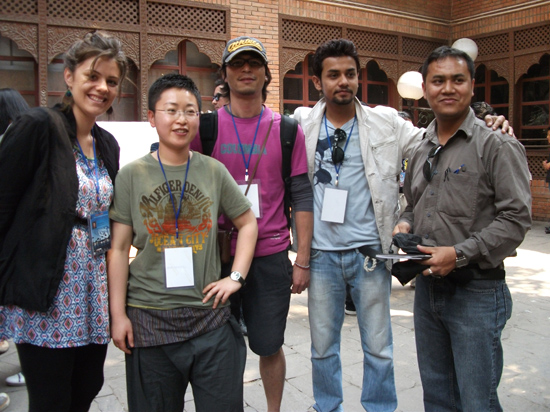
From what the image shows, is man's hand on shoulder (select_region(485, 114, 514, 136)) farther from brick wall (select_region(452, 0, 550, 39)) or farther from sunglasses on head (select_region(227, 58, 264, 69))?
brick wall (select_region(452, 0, 550, 39))

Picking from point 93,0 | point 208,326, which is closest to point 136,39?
point 93,0

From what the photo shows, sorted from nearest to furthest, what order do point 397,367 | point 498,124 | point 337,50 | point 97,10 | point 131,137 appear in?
1. point 498,124
2. point 337,50
3. point 397,367
4. point 131,137
5. point 97,10

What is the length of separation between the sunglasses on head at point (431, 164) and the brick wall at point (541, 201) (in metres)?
10.5

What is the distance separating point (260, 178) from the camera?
2639 millimetres

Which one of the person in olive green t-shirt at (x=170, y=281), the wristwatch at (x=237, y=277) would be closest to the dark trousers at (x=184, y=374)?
the person in olive green t-shirt at (x=170, y=281)

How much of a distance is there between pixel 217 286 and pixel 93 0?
773 centimetres

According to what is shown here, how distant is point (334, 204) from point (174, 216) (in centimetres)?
101

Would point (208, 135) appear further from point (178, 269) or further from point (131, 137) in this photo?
point (131, 137)

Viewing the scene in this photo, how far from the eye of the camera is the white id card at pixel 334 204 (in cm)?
281

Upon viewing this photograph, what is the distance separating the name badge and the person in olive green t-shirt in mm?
28

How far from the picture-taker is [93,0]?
8.36 meters

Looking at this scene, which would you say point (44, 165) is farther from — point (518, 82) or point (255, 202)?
point (518, 82)

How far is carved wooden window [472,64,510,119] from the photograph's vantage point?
12469mm

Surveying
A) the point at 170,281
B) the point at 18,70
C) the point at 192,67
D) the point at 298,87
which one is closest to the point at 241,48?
the point at 170,281
